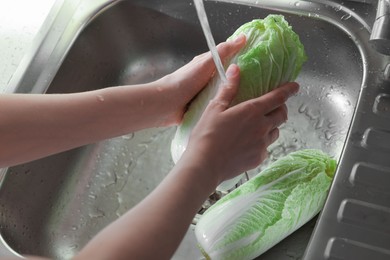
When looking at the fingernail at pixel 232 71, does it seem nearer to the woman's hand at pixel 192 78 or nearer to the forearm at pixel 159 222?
the woman's hand at pixel 192 78

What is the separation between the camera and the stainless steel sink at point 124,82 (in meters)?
1.46

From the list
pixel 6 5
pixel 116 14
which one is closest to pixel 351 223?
pixel 116 14

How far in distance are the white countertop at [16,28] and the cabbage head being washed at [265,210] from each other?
65 centimetres

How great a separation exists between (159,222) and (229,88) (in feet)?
1.22

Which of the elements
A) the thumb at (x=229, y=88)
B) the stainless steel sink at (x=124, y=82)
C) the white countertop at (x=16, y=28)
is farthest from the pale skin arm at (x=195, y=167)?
the white countertop at (x=16, y=28)

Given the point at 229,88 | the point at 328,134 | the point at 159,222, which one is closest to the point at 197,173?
the point at 159,222

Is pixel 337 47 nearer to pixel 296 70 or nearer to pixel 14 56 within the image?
pixel 296 70

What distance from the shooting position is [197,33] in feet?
5.49

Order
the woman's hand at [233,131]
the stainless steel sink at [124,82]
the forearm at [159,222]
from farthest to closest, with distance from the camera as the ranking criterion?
the stainless steel sink at [124,82], the woman's hand at [233,131], the forearm at [159,222]

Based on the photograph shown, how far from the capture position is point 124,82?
5.65 feet

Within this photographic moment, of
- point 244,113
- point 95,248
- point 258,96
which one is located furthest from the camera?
point 258,96

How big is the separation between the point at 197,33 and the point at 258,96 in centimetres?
41

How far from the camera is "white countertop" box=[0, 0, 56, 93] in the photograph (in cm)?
164

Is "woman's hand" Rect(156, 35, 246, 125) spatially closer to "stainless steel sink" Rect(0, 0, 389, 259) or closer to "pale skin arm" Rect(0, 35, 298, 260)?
"pale skin arm" Rect(0, 35, 298, 260)
